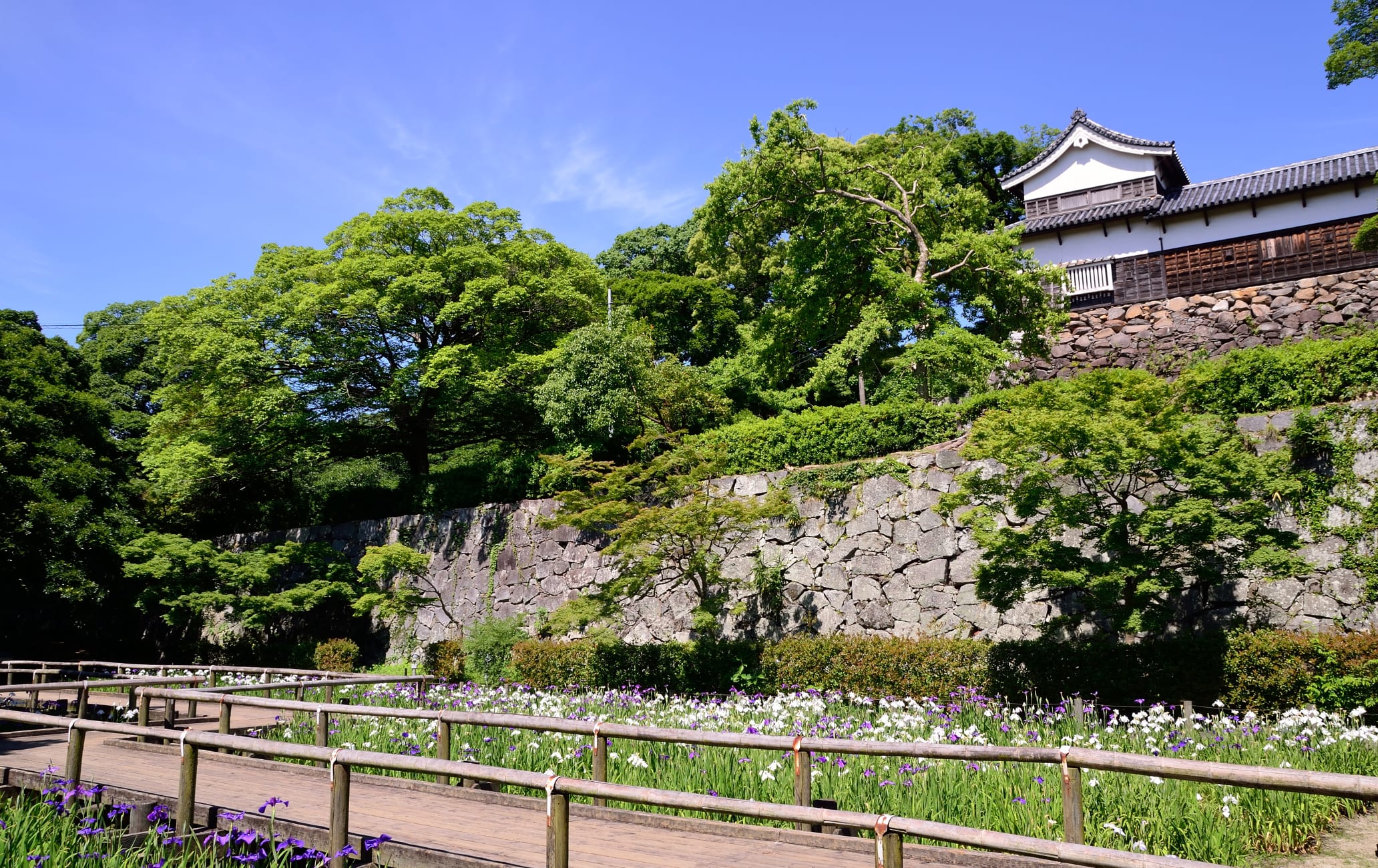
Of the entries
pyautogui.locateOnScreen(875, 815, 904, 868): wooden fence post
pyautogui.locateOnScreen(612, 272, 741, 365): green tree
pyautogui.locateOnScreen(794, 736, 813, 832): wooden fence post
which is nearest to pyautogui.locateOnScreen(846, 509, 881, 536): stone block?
pyautogui.locateOnScreen(794, 736, 813, 832): wooden fence post

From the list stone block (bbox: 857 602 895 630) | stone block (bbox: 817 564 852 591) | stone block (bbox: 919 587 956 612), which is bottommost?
stone block (bbox: 857 602 895 630)

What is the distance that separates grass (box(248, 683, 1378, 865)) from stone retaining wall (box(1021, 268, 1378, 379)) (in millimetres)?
11347

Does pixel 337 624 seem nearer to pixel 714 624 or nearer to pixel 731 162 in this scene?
pixel 714 624

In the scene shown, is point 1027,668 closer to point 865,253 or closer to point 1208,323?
point 865,253

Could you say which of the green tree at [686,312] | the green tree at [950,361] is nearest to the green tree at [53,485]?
the green tree at [686,312]

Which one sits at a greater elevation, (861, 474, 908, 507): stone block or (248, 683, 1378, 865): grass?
(861, 474, 908, 507): stone block

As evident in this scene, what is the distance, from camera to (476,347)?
19.4 meters

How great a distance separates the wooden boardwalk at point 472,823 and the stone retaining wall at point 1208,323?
15.9 meters

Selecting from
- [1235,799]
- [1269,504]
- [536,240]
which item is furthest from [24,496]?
[1269,504]

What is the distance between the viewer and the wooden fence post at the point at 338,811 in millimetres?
4668

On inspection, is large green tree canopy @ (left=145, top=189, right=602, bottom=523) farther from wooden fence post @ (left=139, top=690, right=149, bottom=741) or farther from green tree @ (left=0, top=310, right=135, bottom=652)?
wooden fence post @ (left=139, top=690, right=149, bottom=741)

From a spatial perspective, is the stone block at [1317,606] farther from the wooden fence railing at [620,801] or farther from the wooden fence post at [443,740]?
the wooden fence post at [443,740]

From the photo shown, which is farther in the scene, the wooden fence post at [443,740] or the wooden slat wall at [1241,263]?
the wooden slat wall at [1241,263]

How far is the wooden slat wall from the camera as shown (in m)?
18.1
